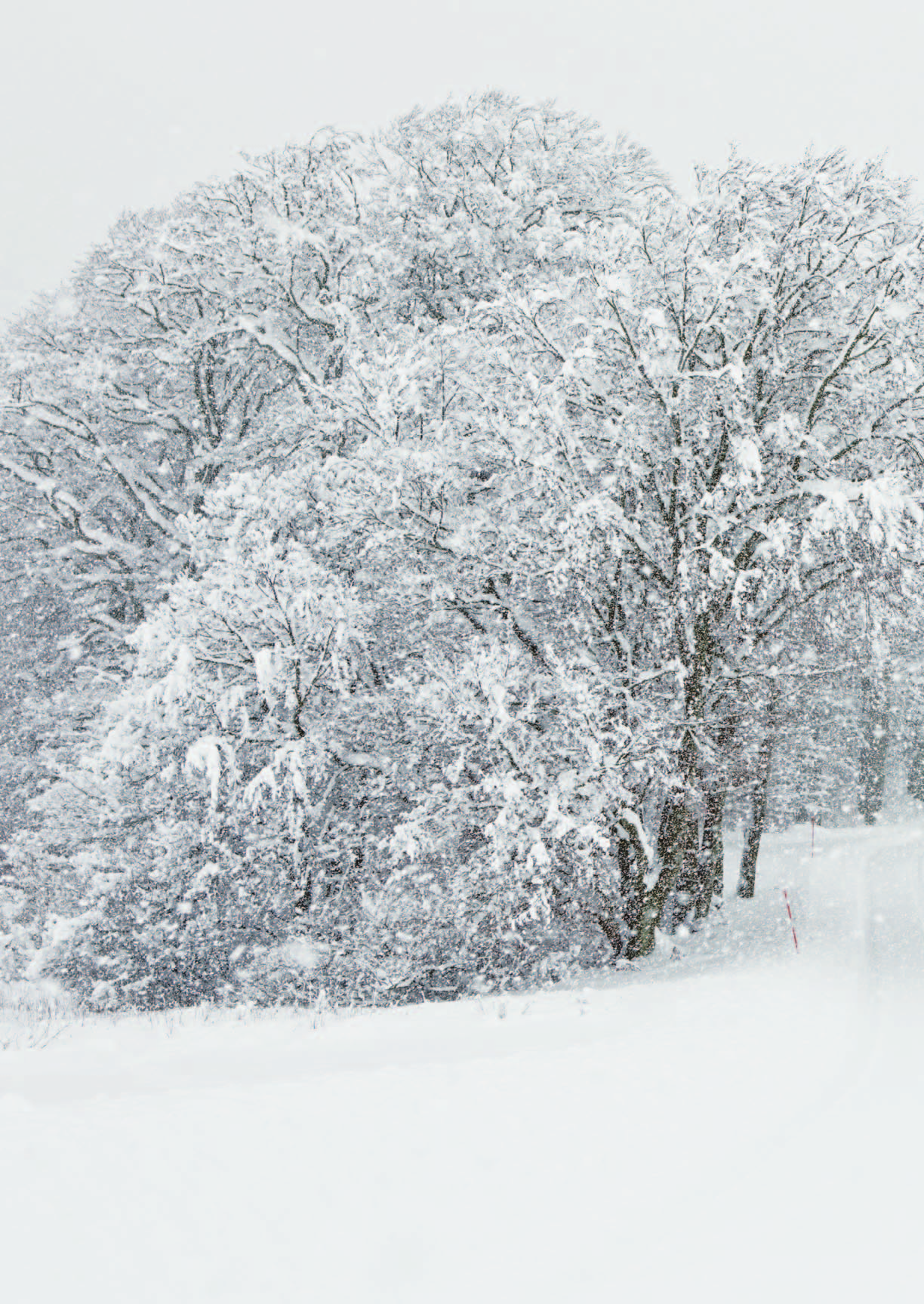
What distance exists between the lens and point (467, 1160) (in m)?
4.86

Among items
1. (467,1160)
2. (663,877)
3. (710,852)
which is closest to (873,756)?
(710,852)

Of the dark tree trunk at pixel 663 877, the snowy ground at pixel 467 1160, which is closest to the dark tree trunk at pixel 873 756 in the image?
the dark tree trunk at pixel 663 877

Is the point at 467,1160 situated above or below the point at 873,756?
below

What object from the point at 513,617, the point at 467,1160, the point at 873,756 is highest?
the point at 513,617

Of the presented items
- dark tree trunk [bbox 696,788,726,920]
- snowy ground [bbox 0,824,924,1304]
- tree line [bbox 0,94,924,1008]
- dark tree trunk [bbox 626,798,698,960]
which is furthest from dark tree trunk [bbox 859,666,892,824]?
snowy ground [bbox 0,824,924,1304]

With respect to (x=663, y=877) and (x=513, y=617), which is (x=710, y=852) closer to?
(x=663, y=877)

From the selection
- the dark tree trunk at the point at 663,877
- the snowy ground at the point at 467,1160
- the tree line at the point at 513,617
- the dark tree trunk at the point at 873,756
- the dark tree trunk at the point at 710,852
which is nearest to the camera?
the snowy ground at the point at 467,1160

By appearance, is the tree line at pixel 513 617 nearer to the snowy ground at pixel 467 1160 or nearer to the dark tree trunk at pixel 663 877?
the dark tree trunk at pixel 663 877

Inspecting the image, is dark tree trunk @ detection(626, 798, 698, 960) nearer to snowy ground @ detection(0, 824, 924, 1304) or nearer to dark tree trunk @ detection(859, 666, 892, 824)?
snowy ground @ detection(0, 824, 924, 1304)

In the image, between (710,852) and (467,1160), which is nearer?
(467,1160)

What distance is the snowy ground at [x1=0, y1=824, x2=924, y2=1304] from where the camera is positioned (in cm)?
389

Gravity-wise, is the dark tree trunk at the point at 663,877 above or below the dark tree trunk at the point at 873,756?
below

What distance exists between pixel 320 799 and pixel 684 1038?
6286mm

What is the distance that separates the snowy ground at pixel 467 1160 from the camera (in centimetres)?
389
